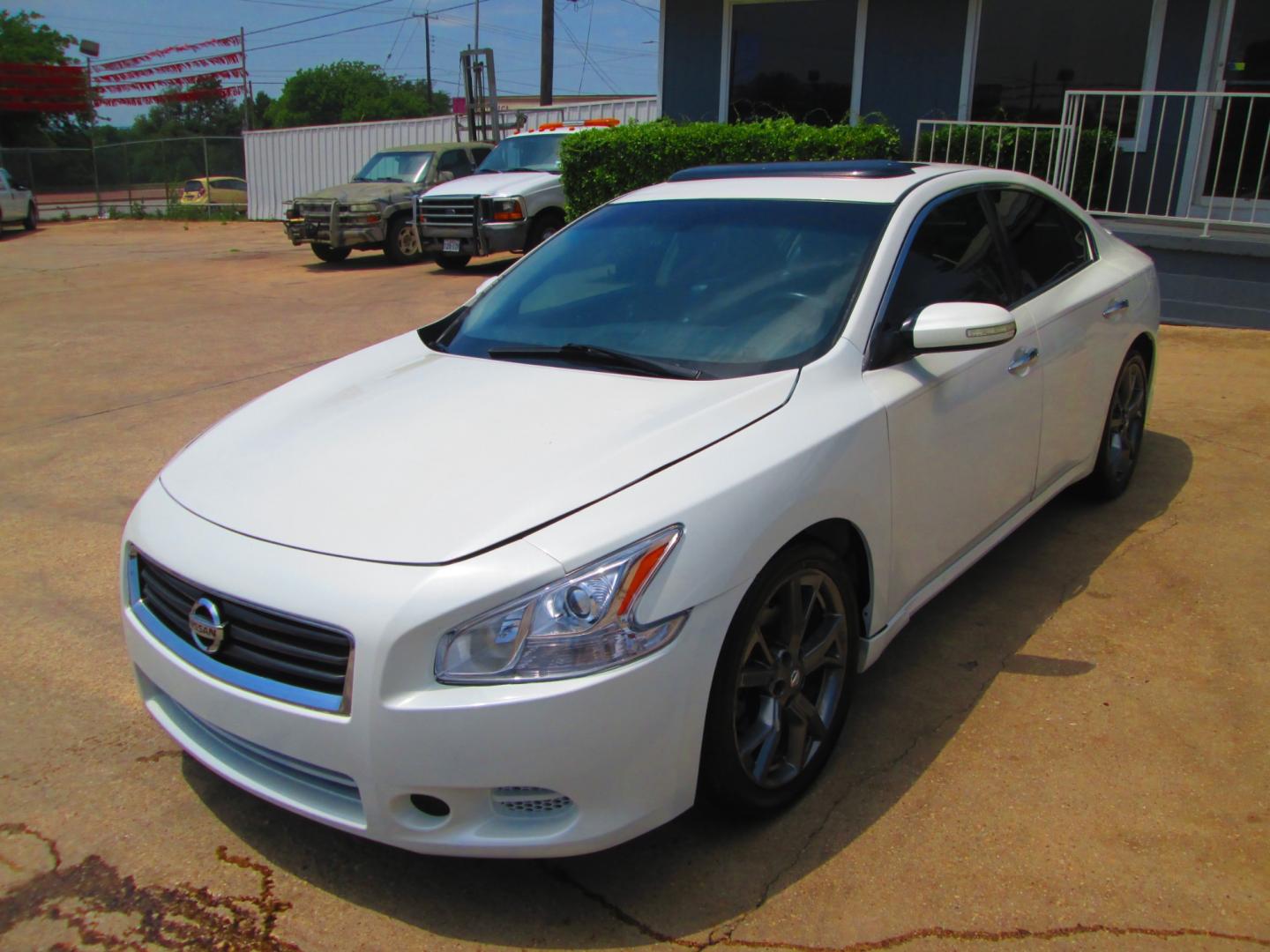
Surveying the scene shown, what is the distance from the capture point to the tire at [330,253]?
53.2 feet

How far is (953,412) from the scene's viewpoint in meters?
3.42

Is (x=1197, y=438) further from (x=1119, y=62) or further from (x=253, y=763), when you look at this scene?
(x=1119, y=62)

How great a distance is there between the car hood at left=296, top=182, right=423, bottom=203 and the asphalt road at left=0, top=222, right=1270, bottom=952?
36.3 ft

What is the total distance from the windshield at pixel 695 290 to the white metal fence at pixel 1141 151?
24.7 feet

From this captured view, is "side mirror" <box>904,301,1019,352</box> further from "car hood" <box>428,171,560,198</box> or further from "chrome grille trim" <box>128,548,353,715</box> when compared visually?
"car hood" <box>428,171,560,198</box>

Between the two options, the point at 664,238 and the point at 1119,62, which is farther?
the point at 1119,62

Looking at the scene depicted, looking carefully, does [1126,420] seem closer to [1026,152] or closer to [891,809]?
[891,809]

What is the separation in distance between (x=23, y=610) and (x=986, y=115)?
36.7 ft

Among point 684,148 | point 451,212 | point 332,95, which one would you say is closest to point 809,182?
point 684,148

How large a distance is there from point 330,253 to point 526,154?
3.47m

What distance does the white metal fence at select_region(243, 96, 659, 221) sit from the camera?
2544 centimetres

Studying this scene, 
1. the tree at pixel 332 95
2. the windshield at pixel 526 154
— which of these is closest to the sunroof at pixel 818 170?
the windshield at pixel 526 154

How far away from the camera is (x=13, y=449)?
Result: 639 cm

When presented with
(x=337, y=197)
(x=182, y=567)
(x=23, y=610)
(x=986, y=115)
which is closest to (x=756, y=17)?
(x=986, y=115)
